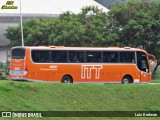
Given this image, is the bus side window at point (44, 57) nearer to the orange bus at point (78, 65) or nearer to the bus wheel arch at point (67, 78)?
the orange bus at point (78, 65)

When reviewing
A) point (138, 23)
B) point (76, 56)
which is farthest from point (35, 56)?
point (138, 23)

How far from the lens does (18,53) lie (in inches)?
1158

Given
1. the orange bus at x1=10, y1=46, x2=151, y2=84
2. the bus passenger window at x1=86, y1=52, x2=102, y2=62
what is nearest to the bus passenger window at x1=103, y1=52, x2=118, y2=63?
the orange bus at x1=10, y1=46, x2=151, y2=84

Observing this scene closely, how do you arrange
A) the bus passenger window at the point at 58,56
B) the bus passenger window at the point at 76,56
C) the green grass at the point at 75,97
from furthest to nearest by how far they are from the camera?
the bus passenger window at the point at 76,56, the bus passenger window at the point at 58,56, the green grass at the point at 75,97

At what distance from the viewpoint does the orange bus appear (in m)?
28.9

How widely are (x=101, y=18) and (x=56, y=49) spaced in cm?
1459

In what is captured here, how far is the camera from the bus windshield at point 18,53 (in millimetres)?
29094

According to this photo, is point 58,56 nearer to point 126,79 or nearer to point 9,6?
point 126,79

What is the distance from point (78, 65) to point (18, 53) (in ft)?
10.4

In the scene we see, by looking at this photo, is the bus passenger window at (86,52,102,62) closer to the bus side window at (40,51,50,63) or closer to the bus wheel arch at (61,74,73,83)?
the bus wheel arch at (61,74,73,83)

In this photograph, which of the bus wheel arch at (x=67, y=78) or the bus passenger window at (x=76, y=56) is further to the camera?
the bus passenger window at (x=76, y=56)

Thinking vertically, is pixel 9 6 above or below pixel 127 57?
above

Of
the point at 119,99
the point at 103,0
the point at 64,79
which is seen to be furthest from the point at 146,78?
the point at 103,0

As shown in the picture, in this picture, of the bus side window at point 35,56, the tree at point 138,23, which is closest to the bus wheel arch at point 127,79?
the bus side window at point 35,56
